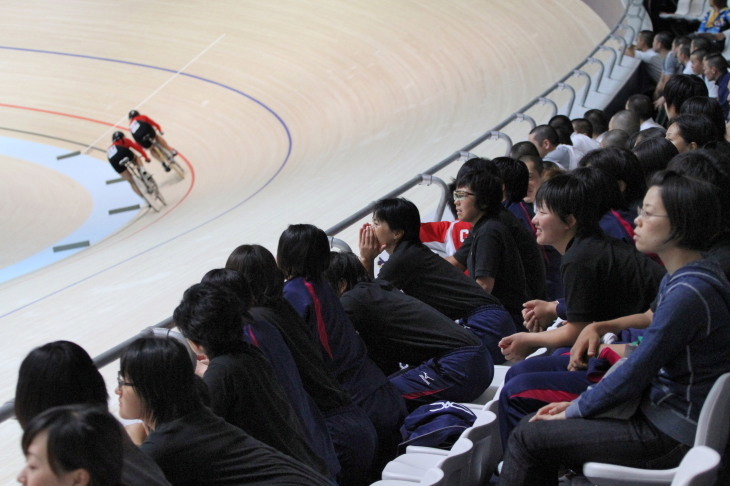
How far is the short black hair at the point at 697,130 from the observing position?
404 cm

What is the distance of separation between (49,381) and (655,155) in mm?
2701

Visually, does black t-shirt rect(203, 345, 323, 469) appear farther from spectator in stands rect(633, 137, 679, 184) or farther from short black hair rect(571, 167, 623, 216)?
spectator in stands rect(633, 137, 679, 184)

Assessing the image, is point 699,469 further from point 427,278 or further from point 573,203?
point 427,278

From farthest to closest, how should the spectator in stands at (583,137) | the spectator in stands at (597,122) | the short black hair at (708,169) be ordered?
the spectator in stands at (597,122) → the spectator in stands at (583,137) → the short black hair at (708,169)

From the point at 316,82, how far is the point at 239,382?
10.2 metres

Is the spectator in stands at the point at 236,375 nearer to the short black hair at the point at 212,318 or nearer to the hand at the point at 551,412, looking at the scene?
the short black hair at the point at 212,318

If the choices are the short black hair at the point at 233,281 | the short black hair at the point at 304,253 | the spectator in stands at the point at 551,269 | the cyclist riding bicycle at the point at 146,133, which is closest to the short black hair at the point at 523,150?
the spectator in stands at the point at 551,269

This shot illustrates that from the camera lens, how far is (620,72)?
916cm

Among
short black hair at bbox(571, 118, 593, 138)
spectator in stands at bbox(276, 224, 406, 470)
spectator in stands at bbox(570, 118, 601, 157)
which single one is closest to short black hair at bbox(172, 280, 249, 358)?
spectator in stands at bbox(276, 224, 406, 470)

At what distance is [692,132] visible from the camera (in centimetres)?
405

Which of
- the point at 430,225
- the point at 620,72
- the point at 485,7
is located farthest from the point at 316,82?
the point at 430,225

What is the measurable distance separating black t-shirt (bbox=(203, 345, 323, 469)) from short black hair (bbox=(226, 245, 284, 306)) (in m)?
0.38

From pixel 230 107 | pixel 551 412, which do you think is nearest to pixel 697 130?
pixel 551 412

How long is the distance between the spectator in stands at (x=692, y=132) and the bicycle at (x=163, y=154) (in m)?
7.86
